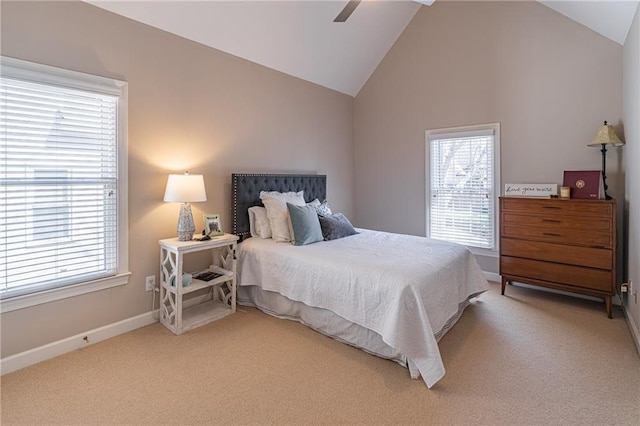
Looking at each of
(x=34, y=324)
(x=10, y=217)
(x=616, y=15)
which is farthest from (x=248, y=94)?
(x=616, y=15)

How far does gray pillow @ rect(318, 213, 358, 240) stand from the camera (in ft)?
11.6

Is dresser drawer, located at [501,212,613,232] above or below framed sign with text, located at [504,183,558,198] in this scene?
below

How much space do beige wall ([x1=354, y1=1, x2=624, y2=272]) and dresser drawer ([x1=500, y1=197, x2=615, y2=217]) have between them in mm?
471

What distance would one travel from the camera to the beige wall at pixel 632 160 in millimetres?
2609

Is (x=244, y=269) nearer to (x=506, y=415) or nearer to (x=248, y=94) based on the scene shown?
(x=248, y=94)

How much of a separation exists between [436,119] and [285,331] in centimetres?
331

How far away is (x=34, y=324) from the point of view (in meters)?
2.38

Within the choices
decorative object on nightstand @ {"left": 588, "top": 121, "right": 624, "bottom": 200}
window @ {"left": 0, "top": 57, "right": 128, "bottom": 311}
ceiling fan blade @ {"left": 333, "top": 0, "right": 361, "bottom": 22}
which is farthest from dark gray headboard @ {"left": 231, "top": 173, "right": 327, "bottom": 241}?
decorative object on nightstand @ {"left": 588, "top": 121, "right": 624, "bottom": 200}

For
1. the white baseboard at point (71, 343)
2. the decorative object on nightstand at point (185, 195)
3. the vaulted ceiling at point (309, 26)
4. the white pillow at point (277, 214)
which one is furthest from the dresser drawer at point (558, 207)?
the white baseboard at point (71, 343)

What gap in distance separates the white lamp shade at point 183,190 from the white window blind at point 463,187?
3.08 meters

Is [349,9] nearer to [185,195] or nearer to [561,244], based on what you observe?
[185,195]

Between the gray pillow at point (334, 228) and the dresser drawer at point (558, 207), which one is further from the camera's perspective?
the gray pillow at point (334, 228)

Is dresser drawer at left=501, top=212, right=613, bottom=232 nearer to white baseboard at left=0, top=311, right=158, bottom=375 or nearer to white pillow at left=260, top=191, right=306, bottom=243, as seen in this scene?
white pillow at left=260, top=191, right=306, bottom=243

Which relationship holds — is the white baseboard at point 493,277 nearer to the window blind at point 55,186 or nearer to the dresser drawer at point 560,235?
the dresser drawer at point 560,235
